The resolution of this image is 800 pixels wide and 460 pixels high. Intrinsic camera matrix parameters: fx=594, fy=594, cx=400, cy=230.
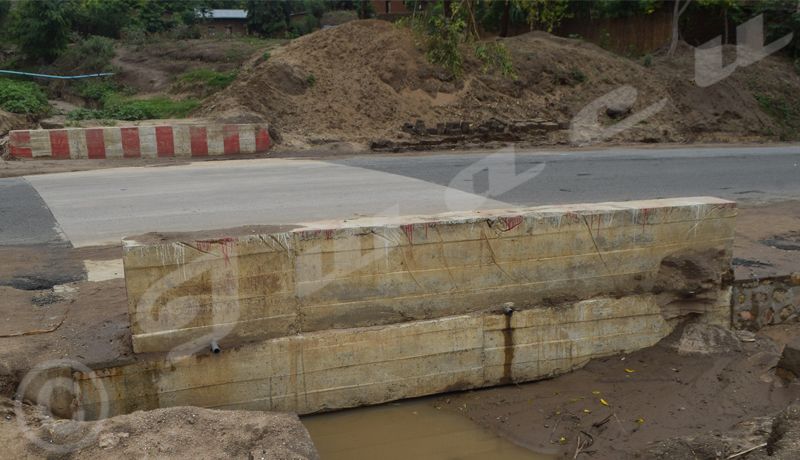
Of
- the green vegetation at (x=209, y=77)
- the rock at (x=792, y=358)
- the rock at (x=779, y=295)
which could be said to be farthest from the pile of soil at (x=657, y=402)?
the green vegetation at (x=209, y=77)

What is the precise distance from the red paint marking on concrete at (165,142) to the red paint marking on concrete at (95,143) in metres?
1.31

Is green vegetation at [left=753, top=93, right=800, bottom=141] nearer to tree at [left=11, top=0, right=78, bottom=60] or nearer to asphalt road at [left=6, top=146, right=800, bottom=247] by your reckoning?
asphalt road at [left=6, top=146, right=800, bottom=247]

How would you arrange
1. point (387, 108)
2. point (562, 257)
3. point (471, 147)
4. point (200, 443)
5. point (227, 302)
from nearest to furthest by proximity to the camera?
point (200, 443) < point (227, 302) < point (562, 257) < point (471, 147) < point (387, 108)

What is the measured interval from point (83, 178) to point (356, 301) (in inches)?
359

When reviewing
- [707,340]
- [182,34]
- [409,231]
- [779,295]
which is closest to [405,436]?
[409,231]

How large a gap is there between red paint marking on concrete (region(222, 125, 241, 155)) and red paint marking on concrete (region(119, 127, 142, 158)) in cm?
220

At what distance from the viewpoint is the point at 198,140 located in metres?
16.2

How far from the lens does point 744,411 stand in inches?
212

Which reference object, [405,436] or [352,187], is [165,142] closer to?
[352,187]

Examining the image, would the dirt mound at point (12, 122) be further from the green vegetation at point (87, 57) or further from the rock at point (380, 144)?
→ the green vegetation at point (87, 57)

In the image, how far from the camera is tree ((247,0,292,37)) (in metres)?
49.1

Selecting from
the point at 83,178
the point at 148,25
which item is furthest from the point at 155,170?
the point at 148,25

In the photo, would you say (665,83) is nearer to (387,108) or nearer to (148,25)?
(387,108)

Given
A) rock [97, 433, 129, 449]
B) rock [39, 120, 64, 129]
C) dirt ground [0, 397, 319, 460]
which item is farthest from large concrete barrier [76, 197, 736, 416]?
rock [39, 120, 64, 129]
